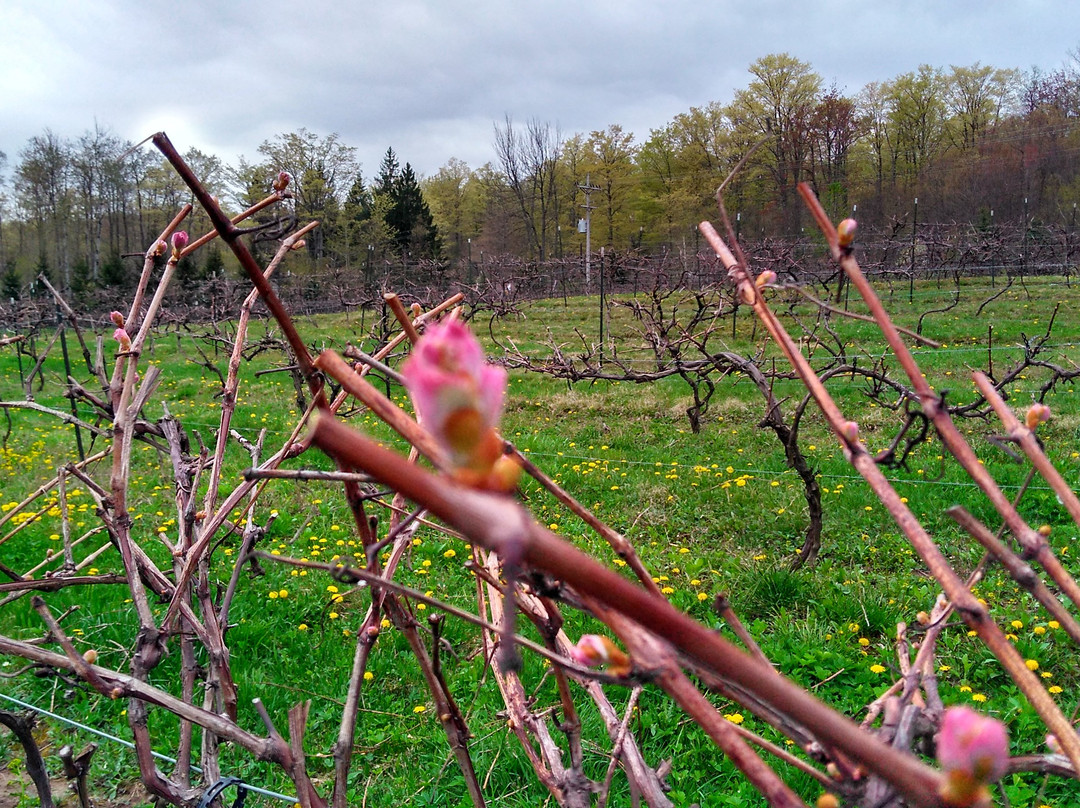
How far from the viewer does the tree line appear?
97.5ft

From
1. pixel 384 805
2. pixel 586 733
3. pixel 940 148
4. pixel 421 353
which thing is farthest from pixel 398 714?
pixel 940 148

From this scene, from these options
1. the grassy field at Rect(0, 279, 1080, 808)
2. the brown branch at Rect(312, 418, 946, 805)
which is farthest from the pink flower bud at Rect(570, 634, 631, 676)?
the grassy field at Rect(0, 279, 1080, 808)

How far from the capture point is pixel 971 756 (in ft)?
0.80

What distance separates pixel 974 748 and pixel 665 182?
3703 centimetres

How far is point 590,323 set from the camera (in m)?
16.8

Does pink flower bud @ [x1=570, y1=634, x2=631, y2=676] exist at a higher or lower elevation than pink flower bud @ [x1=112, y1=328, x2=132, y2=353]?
lower

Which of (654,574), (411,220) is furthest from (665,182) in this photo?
(654,574)

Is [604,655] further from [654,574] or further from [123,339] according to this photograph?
[654,574]

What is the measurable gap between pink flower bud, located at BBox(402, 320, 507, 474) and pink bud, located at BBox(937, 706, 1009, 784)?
190 mm

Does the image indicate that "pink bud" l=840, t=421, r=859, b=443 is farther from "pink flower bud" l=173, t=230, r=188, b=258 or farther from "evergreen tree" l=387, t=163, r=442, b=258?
"evergreen tree" l=387, t=163, r=442, b=258

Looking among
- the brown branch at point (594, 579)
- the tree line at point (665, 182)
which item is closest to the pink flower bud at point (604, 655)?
the brown branch at point (594, 579)

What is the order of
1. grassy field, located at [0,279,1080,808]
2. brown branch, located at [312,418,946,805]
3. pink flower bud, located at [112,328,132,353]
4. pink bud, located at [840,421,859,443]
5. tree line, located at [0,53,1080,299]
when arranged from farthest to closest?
1. tree line, located at [0,53,1080,299]
2. grassy field, located at [0,279,1080,808]
3. pink flower bud, located at [112,328,132,353]
4. pink bud, located at [840,421,859,443]
5. brown branch, located at [312,418,946,805]

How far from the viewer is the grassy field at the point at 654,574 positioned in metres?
2.59

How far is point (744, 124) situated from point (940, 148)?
1013cm
